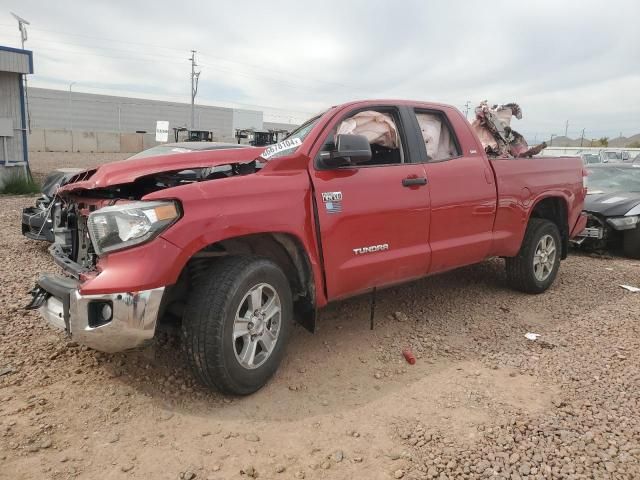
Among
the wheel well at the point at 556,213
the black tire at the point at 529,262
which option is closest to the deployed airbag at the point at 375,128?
the black tire at the point at 529,262

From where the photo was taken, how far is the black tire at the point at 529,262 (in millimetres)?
5297

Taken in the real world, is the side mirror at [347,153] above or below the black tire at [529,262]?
above

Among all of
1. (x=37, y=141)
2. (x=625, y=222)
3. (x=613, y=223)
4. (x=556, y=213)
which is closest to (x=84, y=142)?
(x=37, y=141)

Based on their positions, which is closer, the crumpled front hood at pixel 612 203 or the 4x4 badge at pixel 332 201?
the 4x4 badge at pixel 332 201

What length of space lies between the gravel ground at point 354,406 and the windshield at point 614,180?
5.16 metres

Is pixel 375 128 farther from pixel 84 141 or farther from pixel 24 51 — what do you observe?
pixel 84 141

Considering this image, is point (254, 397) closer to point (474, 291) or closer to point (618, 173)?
point (474, 291)

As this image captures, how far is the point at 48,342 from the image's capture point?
3.88 m

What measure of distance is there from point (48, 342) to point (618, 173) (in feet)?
31.5

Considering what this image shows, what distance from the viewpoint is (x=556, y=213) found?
5789mm

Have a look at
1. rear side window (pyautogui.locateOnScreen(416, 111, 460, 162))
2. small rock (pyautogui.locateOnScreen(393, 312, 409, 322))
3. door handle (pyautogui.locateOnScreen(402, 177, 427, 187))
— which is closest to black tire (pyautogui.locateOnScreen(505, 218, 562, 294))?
rear side window (pyautogui.locateOnScreen(416, 111, 460, 162))

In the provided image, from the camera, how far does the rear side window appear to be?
4504 millimetres

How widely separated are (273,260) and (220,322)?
2.33ft

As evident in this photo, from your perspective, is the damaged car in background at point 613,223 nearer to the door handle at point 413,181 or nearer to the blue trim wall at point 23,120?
the door handle at point 413,181
